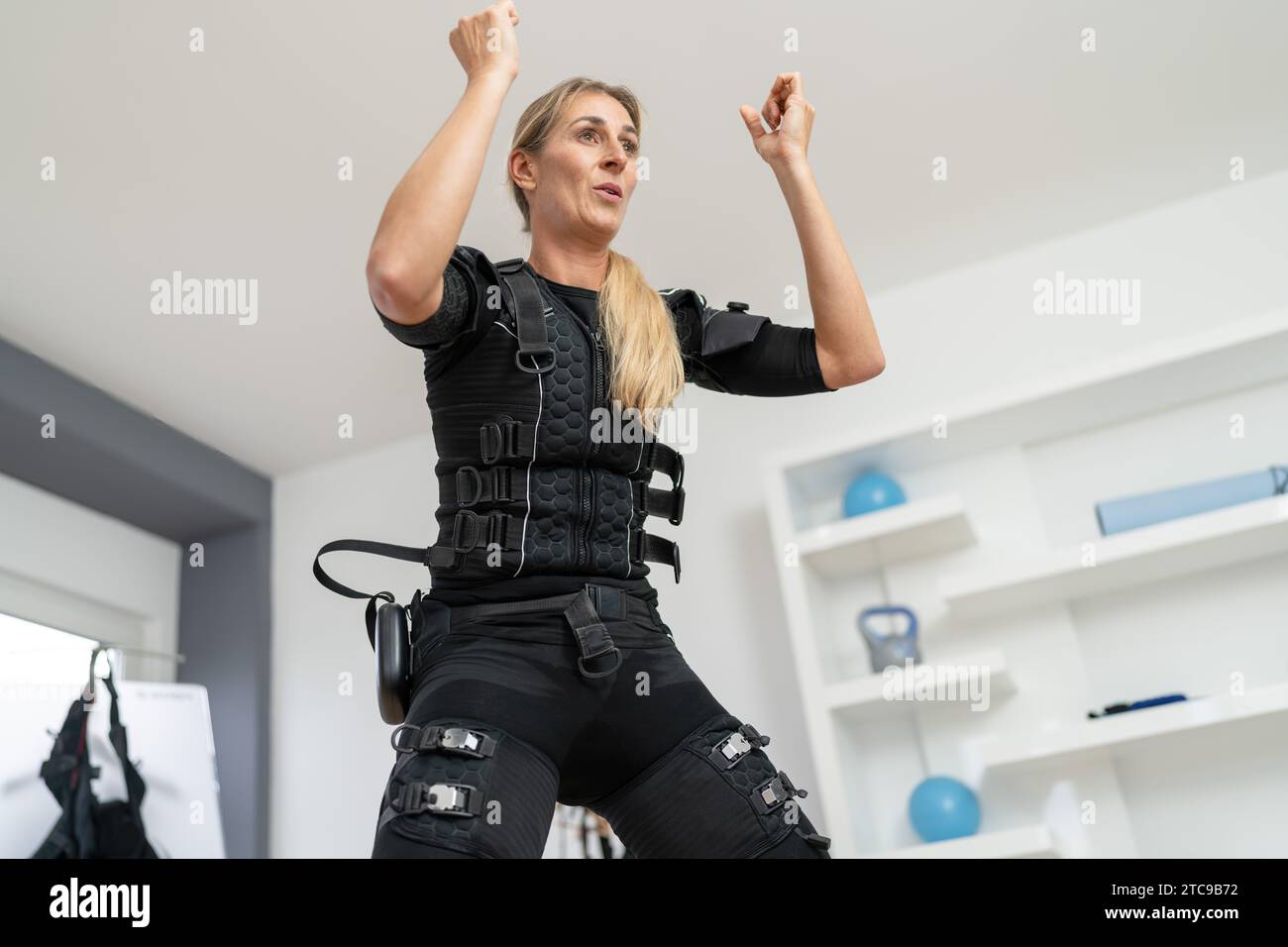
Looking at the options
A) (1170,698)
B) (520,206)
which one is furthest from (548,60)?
(1170,698)

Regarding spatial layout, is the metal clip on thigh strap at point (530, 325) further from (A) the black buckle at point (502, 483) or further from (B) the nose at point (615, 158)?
(B) the nose at point (615, 158)

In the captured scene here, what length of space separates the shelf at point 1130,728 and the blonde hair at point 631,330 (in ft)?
6.35

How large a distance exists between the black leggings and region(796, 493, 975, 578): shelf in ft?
6.48

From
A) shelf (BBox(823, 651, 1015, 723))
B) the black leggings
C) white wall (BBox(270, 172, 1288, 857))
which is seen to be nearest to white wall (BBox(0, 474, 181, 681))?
white wall (BBox(270, 172, 1288, 857))

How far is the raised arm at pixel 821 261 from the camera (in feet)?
4.25

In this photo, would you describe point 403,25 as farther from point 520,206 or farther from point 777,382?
point 777,382

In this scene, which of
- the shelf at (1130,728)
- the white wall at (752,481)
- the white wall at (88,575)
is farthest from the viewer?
the white wall at (88,575)

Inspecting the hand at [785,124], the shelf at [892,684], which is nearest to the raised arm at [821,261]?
the hand at [785,124]

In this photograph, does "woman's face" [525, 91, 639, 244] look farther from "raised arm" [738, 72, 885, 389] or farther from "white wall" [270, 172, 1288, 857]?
"white wall" [270, 172, 1288, 857]

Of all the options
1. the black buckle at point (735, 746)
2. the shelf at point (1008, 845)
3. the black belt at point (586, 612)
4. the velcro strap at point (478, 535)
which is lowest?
the shelf at point (1008, 845)

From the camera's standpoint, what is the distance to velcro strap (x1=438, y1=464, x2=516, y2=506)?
1.20 metres

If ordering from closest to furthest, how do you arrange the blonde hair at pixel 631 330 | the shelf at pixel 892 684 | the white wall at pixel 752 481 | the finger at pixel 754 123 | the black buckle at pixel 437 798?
the black buckle at pixel 437 798, the blonde hair at pixel 631 330, the finger at pixel 754 123, the shelf at pixel 892 684, the white wall at pixel 752 481

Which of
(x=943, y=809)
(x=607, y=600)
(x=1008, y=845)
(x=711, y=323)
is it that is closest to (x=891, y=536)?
(x=943, y=809)

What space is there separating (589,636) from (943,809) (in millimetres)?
2050
